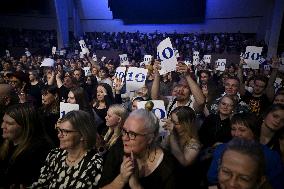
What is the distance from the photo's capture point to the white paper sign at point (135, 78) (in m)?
5.71

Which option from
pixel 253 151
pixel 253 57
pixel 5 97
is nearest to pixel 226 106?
pixel 253 151

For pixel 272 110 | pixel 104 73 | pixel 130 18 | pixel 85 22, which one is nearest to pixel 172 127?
pixel 272 110

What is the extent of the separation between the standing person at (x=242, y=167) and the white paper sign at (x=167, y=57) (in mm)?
3112

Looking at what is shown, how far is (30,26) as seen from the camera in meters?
26.3

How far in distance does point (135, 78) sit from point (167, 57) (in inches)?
37.0

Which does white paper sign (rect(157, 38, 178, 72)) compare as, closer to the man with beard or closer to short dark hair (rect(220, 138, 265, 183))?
the man with beard

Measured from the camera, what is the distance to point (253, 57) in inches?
260

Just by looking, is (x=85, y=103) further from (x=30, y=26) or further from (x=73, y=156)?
(x=30, y=26)

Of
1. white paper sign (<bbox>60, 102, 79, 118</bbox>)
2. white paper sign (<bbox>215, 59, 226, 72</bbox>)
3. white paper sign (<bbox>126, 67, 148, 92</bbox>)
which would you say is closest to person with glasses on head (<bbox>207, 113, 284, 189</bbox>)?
white paper sign (<bbox>60, 102, 79, 118</bbox>)

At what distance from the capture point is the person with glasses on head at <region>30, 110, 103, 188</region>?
101 inches

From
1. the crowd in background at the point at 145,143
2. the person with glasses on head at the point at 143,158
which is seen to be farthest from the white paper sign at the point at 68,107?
the person with glasses on head at the point at 143,158

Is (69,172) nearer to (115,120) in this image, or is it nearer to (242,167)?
(115,120)

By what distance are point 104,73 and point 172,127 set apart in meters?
5.26

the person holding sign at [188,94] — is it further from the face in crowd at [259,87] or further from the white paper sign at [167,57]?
the face in crowd at [259,87]
